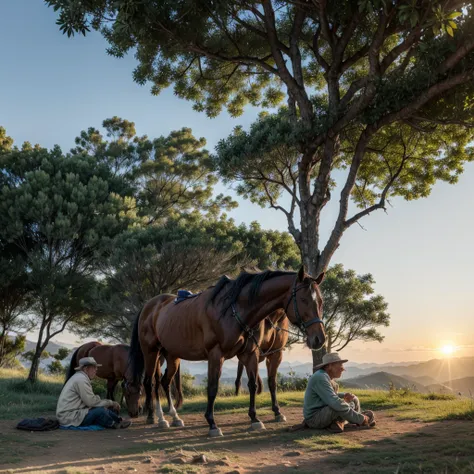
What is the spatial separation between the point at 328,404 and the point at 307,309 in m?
1.42

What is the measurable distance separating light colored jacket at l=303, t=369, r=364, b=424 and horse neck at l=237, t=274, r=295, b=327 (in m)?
1.21

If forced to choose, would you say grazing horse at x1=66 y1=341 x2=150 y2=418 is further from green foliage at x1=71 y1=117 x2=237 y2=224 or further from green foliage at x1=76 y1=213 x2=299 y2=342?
green foliage at x1=71 y1=117 x2=237 y2=224

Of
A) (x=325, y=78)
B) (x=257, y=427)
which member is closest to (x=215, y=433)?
(x=257, y=427)

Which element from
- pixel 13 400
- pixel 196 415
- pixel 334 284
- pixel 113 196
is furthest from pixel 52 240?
pixel 334 284

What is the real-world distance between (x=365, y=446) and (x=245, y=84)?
1553cm

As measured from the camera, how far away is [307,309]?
288 inches

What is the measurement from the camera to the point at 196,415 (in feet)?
36.2

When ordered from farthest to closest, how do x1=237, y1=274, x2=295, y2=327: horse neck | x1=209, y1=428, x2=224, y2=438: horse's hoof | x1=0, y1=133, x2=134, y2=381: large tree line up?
x1=0, y1=133, x2=134, y2=381: large tree
x1=237, y1=274, x2=295, y2=327: horse neck
x1=209, y1=428, x2=224, y2=438: horse's hoof

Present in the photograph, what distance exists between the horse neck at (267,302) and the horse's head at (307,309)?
0.82ft

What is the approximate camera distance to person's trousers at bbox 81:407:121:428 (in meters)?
8.77

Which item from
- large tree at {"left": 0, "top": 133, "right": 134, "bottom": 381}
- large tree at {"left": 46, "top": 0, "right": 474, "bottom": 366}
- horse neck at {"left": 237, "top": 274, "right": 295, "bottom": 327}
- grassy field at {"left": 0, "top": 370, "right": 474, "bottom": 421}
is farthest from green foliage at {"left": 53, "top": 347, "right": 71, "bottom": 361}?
horse neck at {"left": 237, "top": 274, "right": 295, "bottom": 327}

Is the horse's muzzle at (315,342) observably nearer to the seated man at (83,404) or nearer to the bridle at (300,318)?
the bridle at (300,318)

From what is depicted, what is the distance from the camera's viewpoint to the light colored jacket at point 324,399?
7.18 meters

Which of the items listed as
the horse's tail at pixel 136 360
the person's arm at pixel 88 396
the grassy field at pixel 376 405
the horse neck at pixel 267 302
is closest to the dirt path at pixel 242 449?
the person's arm at pixel 88 396
